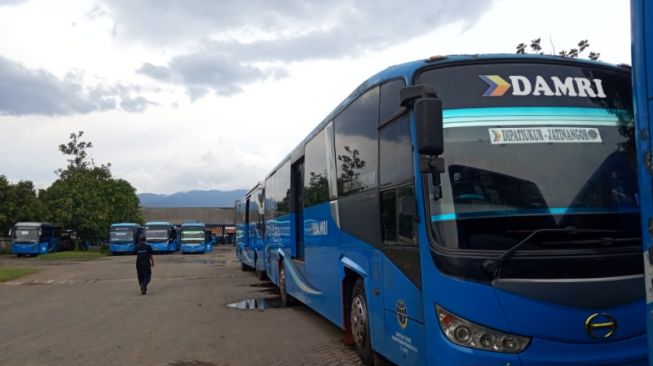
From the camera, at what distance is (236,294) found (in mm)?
15406

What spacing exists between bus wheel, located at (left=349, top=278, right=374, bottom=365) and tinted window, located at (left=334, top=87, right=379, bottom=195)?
126cm

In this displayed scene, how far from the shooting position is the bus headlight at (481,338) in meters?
4.14

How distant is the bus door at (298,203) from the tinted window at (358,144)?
323cm

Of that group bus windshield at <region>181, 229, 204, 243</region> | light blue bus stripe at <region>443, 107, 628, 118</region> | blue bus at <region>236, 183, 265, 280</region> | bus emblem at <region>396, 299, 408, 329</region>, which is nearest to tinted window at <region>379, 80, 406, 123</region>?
light blue bus stripe at <region>443, 107, 628, 118</region>

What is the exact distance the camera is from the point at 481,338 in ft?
13.8

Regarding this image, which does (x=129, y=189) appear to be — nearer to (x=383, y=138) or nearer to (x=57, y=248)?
(x=57, y=248)

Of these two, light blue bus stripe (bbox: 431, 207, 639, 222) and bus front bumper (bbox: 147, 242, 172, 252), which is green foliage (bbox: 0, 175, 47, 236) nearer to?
bus front bumper (bbox: 147, 242, 172, 252)

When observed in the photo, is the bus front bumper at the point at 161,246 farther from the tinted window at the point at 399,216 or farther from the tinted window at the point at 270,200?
the tinted window at the point at 399,216

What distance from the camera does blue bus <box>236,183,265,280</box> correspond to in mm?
17969

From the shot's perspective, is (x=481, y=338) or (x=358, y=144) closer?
(x=481, y=338)

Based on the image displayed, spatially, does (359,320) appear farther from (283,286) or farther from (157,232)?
(157,232)

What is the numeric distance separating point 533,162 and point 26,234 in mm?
49502

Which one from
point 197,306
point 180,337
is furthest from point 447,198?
point 197,306

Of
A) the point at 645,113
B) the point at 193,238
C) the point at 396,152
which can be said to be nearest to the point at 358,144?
the point at 396,152
